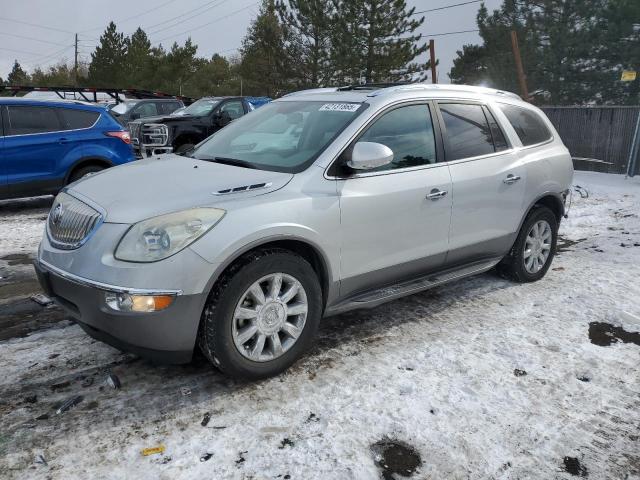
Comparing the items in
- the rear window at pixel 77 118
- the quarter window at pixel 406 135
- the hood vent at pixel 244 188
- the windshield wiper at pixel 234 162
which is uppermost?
the rear window at pixel 77 118

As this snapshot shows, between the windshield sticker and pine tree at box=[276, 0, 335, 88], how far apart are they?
3178cm

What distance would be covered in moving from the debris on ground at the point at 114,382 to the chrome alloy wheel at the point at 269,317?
741mm

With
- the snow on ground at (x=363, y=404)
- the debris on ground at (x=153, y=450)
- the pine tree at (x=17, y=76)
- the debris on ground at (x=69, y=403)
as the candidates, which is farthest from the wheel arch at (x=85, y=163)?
the pine tree at (x=17, y=76)

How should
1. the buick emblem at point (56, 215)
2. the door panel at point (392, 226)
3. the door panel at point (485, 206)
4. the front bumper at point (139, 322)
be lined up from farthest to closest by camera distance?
the door panel at point (485, 206)
the door panel at point (392, 226)
the buick emblem at point (56, 215)
the front bumper at point (139, 322)

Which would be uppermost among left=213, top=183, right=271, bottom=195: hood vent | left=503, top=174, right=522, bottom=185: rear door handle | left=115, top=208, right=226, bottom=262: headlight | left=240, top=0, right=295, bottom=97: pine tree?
left=240, top=0, right=295, bottom=97: pine tree

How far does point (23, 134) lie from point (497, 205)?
6.64 m

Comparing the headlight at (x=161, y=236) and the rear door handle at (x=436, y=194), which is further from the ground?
the rear door handle at (x=436, y=194)

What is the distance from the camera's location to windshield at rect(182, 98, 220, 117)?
12562mm

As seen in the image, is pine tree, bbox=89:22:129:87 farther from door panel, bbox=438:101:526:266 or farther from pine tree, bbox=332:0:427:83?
door panel, bbox=438:101:526:266

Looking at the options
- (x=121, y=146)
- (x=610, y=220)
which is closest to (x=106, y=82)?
(x=121, y=146)

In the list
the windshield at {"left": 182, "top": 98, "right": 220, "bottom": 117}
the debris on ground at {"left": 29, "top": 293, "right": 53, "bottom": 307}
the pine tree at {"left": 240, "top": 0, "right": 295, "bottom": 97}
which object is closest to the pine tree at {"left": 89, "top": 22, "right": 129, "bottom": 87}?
the pine tree at {"left": 240, "top": 0, "right": 295, "bottom": 97}

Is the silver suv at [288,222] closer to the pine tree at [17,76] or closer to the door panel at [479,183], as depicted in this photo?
the door panel at [479,183]

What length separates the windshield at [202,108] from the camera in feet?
41.2

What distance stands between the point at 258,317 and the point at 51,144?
20.6ft
